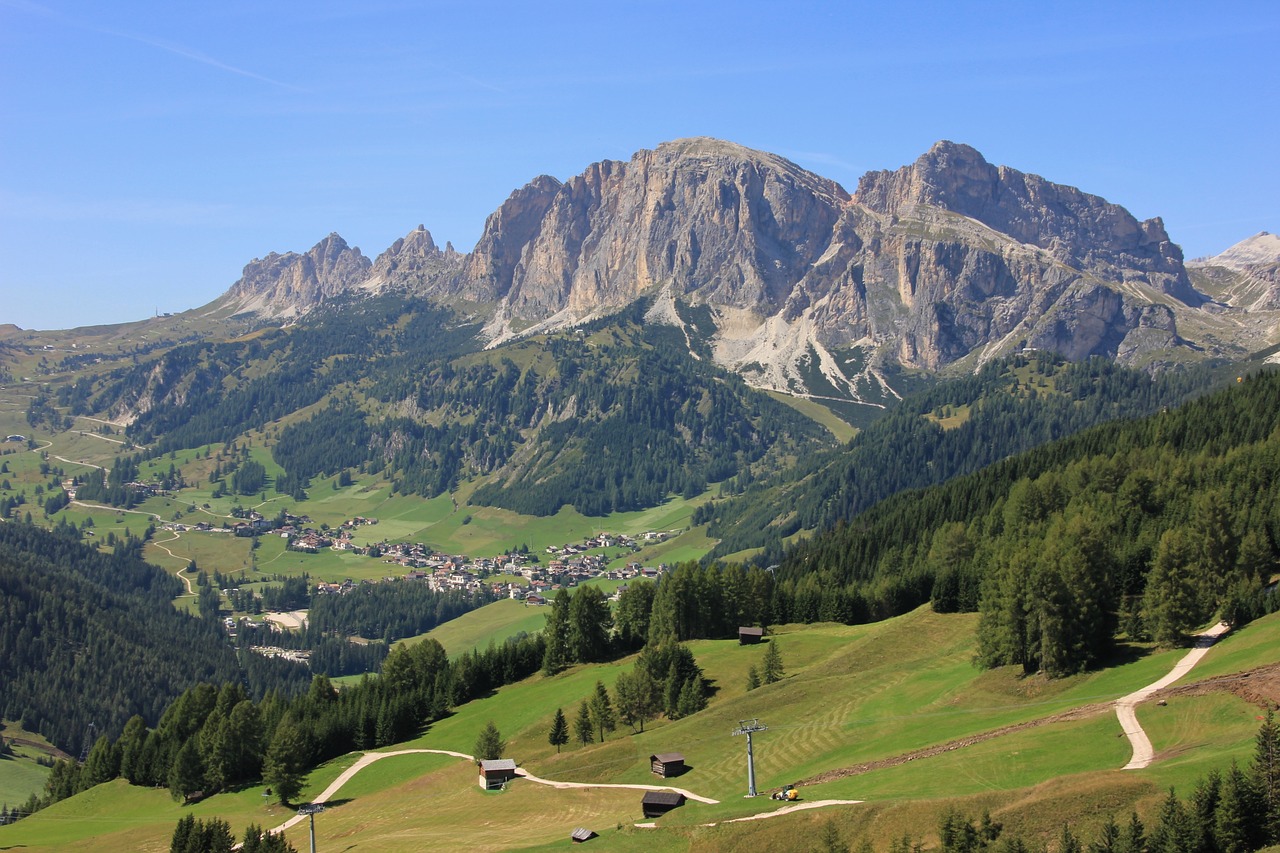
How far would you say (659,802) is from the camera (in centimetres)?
7469

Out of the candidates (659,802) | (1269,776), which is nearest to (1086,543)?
(659,802)

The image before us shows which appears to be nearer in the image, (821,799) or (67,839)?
(821,799)

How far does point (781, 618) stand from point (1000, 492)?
43347mm

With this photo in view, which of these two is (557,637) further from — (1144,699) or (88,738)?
(88,738)

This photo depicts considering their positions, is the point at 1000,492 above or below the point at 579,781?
above

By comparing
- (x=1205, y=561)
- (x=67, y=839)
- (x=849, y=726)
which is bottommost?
(x=67, y=839)

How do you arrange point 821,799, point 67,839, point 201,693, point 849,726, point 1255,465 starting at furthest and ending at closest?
point 201,693
point 1255,465
point 67,839
point 849,726
point 821,799

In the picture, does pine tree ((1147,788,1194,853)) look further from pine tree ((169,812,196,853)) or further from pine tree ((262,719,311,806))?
pine tree ((262,719,311,806))

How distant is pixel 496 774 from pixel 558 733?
31.3 feet

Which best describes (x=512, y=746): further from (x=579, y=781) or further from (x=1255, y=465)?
(x=1255, y=465)

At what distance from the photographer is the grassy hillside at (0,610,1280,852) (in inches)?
2402

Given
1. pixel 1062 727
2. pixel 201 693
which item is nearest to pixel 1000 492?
pixel 1062 727

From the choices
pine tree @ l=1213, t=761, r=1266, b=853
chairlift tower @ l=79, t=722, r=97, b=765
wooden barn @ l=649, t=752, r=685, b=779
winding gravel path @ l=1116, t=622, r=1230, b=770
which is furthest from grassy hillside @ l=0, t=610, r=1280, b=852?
chairlift tower @ l=79, t=722, r=97, b=765

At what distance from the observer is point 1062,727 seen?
70.1 metres
